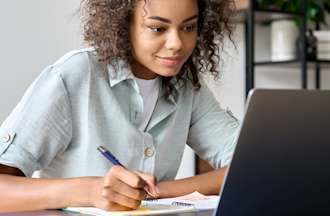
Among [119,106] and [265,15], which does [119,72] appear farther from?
[265,15]

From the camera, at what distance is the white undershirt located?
3.96ft

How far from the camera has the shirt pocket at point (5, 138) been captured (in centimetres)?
98

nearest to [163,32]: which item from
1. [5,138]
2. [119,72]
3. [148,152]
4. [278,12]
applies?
[119,72]

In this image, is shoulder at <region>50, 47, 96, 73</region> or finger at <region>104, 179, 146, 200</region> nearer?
finger at <region>104, 179, 146, 200</region>

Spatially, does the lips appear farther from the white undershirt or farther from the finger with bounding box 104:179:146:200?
the finger with bounding box 104:179:146:200

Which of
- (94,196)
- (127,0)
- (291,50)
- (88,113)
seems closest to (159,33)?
(127,0)

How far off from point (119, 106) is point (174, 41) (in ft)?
0.60

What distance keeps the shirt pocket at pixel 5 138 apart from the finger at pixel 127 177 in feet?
0.82

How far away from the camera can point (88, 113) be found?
1126 mm

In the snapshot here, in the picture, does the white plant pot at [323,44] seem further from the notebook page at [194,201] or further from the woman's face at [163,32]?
the notebook page at [194,201]

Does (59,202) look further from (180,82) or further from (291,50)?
(291,50)

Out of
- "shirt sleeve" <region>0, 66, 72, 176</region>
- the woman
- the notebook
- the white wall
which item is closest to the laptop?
the notebook

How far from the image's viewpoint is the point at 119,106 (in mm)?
1159

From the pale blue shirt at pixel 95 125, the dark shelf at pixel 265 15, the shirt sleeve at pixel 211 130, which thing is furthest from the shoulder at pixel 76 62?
the dark shelf at pixel 265 15
